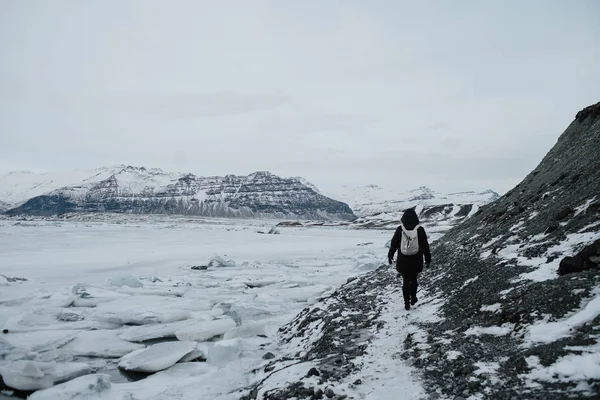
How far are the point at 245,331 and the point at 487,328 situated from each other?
5.65 meters

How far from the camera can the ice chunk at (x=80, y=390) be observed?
586cm

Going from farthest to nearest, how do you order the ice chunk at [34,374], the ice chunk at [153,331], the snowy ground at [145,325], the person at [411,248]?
the ice chunk at [153,331] < the person at [411,248] < the snowy ground at [145,325] < the ice chunk at [34,374]

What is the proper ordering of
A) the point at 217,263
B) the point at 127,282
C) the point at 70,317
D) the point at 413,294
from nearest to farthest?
the point at 413,294
the point at 70,317
the point at 127,282
the point at 217,263

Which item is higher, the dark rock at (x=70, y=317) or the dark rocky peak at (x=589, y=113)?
the dark rocky peak at (x=589, y=113)

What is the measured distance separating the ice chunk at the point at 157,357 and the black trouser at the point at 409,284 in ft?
15.0

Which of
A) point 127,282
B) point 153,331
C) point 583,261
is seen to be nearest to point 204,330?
point 153,331

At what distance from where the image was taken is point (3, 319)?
32.4ft

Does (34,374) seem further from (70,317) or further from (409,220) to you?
(409,220)

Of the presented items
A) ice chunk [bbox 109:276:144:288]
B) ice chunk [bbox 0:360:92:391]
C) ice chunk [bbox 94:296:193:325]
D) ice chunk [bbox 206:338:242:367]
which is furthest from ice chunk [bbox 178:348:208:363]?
ice chunk [bbox 109:276:144:288]

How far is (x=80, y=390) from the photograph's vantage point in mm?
5980

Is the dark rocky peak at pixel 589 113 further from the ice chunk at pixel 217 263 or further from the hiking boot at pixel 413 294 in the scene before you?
the ice chunk at pixel 217 263

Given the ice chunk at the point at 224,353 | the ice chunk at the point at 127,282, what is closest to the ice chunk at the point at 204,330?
the ice chunk at the point at 224,353

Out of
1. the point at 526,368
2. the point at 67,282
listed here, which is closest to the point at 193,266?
the point at 67,282

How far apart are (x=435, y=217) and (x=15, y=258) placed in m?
116
